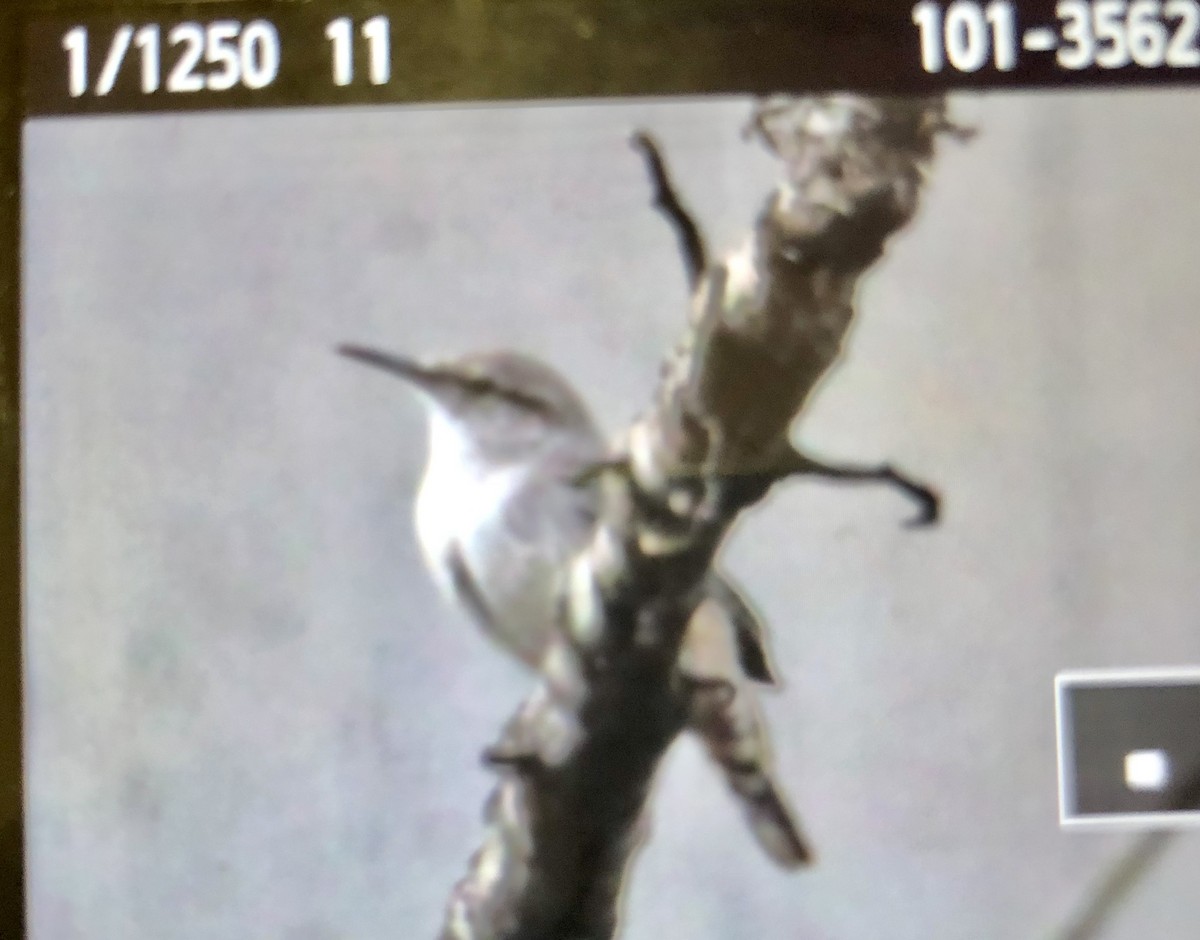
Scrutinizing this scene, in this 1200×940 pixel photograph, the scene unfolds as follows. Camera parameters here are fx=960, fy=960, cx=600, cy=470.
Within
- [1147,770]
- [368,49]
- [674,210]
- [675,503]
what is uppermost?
[368,49]

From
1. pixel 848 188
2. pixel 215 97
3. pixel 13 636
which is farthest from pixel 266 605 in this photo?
pixel 848 188

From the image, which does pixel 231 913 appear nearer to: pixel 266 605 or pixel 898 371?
pixel 266 605

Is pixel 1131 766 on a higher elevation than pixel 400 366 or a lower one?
lower

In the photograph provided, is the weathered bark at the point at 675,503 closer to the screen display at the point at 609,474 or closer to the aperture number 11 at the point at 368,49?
the screen display at the point at 609,474
